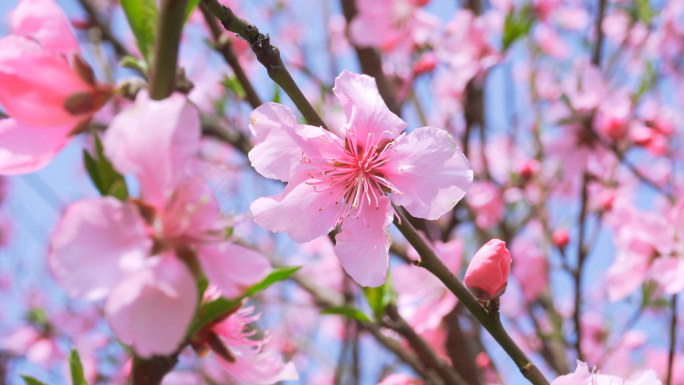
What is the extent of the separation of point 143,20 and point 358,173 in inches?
19.3

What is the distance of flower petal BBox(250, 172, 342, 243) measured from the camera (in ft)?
3.23

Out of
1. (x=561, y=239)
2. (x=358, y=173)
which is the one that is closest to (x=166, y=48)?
(x=358, y=173)

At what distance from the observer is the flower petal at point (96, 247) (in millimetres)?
633

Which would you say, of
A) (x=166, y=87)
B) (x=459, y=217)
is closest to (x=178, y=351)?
(x=166, y=87)

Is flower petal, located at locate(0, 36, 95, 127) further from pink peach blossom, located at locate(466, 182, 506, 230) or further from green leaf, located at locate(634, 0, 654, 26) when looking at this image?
green leaf, located at locate(634, 0, 654, 26)

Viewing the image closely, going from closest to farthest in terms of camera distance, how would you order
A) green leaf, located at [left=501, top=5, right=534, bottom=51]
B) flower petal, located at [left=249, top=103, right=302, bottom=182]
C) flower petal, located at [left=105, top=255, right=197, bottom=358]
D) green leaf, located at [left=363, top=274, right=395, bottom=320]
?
flower petal, located at [left=105, top=255, right=197, bottom=358], flower petal, located at [left=249, top=103, right=302, bottom=182], green leaf, located at [left=363, top=274, right=395, bottom=320], green leaf, located at [left=501, top=5, right=534, bottom=51]

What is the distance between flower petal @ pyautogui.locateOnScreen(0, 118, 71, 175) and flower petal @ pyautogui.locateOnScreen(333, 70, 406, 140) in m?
0.44

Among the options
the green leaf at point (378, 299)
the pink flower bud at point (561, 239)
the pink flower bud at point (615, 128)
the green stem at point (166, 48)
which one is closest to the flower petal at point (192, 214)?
the green stem at point (166, 48)

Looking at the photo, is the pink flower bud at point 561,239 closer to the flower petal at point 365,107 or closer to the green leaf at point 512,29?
the green leaf at point 512,29

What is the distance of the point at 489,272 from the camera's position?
0.99 metres

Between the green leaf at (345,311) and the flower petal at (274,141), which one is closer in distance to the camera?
the flower petal at (274,141)

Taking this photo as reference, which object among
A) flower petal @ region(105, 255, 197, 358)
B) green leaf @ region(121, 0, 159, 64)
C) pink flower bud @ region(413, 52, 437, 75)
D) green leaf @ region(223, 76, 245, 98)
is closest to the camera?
flower petal @ region(105, 255, 197, 358)

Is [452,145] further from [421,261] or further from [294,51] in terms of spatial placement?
[294,51]

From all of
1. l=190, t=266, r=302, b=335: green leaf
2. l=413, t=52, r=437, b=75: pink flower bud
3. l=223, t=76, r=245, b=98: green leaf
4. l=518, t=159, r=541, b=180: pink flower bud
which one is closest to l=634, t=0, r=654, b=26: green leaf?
l=518, t=159, r=541, b=180: pink flower bud
